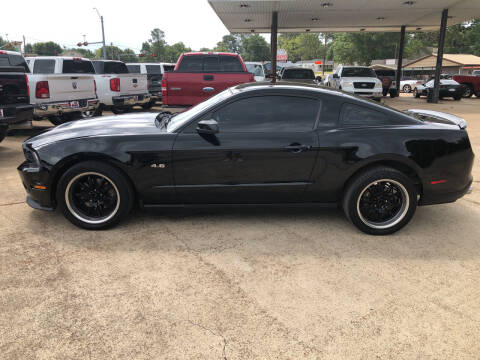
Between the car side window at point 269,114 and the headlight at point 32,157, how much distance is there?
6.02ft

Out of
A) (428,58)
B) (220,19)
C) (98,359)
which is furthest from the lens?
(428,58)

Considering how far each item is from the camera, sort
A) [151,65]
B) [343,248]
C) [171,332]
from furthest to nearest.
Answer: [151,65] < [343,248] < [171,332]

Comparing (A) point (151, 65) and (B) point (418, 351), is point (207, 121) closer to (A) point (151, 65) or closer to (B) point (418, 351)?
(B) point (418, 351)

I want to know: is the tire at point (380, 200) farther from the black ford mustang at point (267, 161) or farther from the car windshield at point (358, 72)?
the car windshield at point (358, 72)

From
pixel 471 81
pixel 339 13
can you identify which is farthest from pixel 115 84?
pixel 471 81

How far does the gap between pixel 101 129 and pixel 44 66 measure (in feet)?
25.4

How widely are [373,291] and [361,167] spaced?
1.35 meters

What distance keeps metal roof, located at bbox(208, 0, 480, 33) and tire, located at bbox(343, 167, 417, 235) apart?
50.7 ft

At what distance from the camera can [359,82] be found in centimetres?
1706

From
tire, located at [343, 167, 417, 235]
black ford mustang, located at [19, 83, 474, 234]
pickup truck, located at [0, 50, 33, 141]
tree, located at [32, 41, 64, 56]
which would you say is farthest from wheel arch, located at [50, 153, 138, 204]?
tree, located at [32, 41, 64, 56]

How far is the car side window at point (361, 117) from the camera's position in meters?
3.79

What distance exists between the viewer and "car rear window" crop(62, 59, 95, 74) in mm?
10195

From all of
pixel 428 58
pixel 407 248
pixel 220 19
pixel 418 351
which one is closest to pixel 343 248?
pixel 407 248

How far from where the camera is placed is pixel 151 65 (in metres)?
16.7
